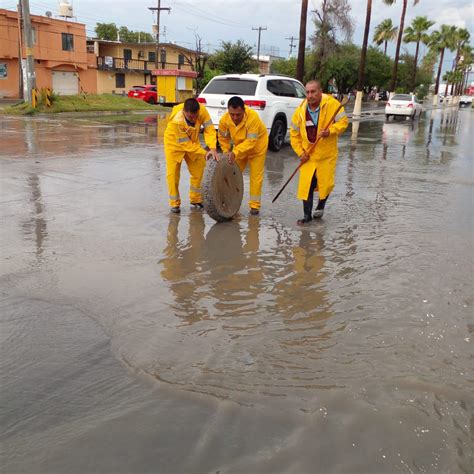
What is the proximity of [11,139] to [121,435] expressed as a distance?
472 inches

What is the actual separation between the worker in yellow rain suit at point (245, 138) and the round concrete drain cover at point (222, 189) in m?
0.19

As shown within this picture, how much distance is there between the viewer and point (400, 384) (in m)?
2.84

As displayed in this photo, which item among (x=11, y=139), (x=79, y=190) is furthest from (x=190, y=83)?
(x=79, y=190)

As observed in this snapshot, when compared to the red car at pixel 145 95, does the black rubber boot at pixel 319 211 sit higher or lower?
lower

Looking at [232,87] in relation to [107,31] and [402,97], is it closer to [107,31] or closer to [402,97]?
[402,97]

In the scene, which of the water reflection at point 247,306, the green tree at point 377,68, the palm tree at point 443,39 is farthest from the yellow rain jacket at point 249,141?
the palm tree at point 443,39

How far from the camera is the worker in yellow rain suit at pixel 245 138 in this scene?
6102mm

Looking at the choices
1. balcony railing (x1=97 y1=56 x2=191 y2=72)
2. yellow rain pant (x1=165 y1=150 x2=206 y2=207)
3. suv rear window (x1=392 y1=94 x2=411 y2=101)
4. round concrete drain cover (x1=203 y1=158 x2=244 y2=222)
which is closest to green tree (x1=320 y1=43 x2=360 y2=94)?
balcony railing (x1=97 y1=56 x2=191 y2=72)

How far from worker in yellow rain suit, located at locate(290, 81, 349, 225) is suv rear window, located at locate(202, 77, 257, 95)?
257 inches

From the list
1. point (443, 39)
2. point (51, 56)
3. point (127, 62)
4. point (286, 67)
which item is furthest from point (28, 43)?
point (443, 39)

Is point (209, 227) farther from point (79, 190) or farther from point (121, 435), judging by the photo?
point (121, 435)

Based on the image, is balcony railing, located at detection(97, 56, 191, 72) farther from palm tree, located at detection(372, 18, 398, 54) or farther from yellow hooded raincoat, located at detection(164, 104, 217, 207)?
yellow hooded raincoat, located at detection(164, 104, 217, 207)

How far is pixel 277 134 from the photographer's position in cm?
1302

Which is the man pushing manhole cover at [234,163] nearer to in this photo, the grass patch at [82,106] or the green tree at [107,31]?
the grass patch at [82,106]
